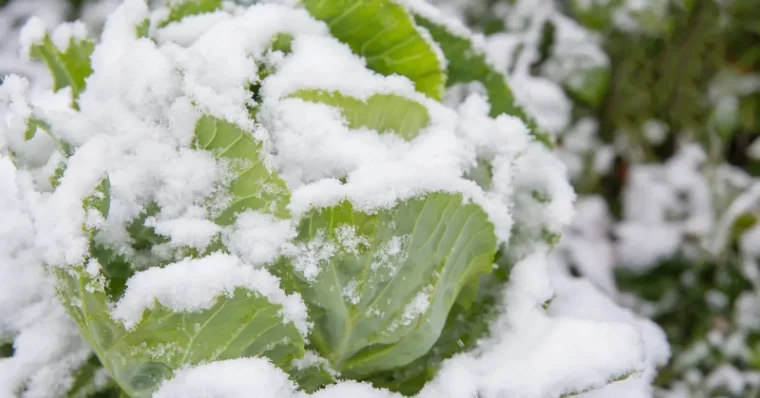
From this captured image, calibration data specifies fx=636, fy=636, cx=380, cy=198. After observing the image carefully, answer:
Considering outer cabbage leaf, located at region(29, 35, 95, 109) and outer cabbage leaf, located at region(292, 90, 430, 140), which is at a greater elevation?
outer cabbage leaf, located at region(29, 35, 95, 109)

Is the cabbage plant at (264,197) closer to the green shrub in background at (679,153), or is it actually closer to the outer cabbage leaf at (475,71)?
the outer cabbage leaf at (475,71)

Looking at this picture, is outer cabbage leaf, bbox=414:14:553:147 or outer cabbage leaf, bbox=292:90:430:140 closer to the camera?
outer cabbage leaf, bbox=292:90:430:140

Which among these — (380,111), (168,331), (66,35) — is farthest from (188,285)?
(66,35)

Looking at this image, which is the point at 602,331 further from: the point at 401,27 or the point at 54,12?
the point at 54,12

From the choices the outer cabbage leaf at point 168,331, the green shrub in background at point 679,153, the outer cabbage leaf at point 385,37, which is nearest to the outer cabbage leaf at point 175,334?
the outer cabbage leaf at point 168,331

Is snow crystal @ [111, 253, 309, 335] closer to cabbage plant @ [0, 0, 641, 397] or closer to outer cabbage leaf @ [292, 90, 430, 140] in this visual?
cabbage plant @ [0, 0, 641, 397]

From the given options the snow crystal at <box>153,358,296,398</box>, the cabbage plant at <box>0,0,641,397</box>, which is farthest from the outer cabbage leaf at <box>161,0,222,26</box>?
the snow crystal at <box>153,358,296,398</box>

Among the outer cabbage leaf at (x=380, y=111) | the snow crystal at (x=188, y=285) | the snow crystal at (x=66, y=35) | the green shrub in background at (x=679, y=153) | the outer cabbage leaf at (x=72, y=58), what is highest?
the snow crystal at (x=66, y=35)
